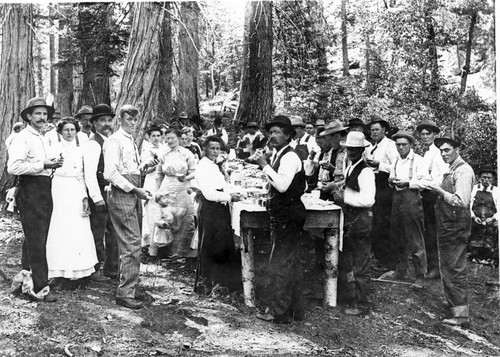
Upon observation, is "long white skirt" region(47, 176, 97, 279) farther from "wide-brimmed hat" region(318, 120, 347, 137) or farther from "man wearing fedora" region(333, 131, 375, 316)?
"wide-brimmed hat" region(318, 120, 347, 137)

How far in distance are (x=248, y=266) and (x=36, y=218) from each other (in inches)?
71.6

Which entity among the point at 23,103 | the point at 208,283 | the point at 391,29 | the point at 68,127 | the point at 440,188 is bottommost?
the point at 208,283

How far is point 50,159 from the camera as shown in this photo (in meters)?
3.84

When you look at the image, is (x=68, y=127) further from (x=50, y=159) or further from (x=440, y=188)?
(x=440, y=188)

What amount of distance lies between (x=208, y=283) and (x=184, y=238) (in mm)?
1192

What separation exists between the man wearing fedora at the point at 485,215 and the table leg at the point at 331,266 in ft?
3.66

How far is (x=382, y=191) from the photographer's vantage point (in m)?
5.15

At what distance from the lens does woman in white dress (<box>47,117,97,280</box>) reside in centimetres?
424

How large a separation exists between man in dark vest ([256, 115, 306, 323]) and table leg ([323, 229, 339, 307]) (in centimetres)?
38

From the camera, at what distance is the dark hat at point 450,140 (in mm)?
4125

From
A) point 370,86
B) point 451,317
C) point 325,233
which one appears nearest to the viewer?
point 451,317

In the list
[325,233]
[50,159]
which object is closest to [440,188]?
[325,233]

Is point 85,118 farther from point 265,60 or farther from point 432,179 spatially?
point 432,179

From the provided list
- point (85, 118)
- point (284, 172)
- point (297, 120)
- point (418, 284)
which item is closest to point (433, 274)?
point (418, 284)
